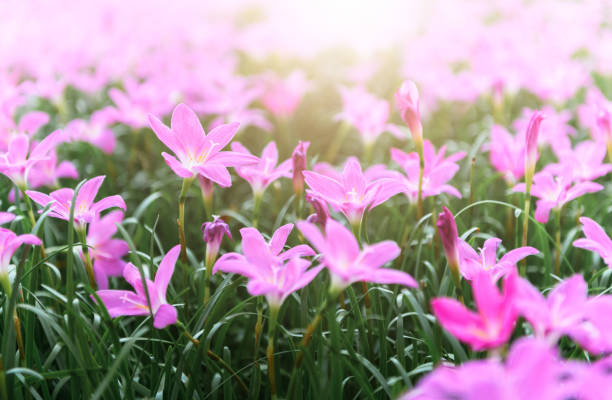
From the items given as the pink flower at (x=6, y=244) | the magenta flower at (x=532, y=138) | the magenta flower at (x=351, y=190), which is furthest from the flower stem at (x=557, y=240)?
the pink flower at (x=6, y=244)

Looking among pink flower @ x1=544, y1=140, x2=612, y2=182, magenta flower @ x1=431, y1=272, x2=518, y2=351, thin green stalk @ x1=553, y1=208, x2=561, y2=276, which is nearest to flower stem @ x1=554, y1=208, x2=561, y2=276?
thin green stalk @ x1=553, y1=208, x2=561, y2=276

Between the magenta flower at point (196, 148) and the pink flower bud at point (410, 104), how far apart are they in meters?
0.37

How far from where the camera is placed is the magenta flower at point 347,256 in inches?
33.3

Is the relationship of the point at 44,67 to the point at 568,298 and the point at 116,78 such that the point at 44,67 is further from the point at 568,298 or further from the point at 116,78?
the point at 568,298

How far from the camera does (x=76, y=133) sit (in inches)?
93.7

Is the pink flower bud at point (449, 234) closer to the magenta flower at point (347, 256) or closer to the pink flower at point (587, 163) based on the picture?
the magenta flower at point (347, 256)

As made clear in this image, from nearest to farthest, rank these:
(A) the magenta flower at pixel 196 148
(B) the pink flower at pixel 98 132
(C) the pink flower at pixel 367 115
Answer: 1. (A) the magenta flower at pixel 196 148
2. (C) the pink flower at pixel 367 115
3. (B) the pink flower at pixel 98 132

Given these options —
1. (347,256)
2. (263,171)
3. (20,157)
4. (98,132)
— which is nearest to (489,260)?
(347,256)

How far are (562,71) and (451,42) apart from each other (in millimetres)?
1602

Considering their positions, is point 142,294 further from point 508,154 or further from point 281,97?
point 281,97

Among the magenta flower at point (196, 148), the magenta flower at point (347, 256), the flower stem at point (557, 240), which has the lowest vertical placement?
the flower stem at point (557, 240)

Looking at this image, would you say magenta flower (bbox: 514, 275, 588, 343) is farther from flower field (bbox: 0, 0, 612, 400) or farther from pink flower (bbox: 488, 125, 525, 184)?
pink flower (bbox: 488, 125, 525, 184)

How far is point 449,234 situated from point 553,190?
22.1 inches

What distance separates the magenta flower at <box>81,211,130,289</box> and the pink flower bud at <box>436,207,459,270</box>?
2.77ft
